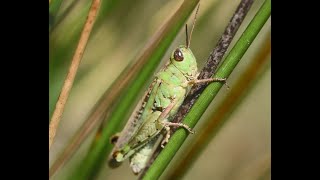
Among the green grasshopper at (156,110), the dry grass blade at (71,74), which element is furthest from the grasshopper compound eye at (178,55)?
the dry grass blade at (71,74)

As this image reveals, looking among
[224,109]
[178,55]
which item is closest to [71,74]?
[178,55]

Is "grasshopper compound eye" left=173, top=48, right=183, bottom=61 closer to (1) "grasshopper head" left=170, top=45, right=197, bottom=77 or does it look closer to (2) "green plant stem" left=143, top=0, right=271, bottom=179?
(1) "grasshopper head" left=170, top=45, right=197, bottom=77

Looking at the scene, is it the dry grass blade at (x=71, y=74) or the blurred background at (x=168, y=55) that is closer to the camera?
the dry grass blade at (x=71, y=74)

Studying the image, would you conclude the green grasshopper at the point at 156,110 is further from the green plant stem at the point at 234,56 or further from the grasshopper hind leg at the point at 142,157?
the green plant stem at the point at 234,56

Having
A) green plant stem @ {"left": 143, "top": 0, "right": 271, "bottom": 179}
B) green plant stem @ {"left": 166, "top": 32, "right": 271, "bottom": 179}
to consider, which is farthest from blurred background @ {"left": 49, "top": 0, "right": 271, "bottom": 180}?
green plant stem @ {"left": 143, "top": 0, "right": 271, "bottom": 179}

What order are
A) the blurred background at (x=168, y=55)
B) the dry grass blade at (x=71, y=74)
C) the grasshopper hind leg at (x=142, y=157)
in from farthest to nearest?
the grasshopper hind leg at (x=142, y=157) → the blurred background at (x=168, y=55) → the dry grass blade at (x=71, y=74)
